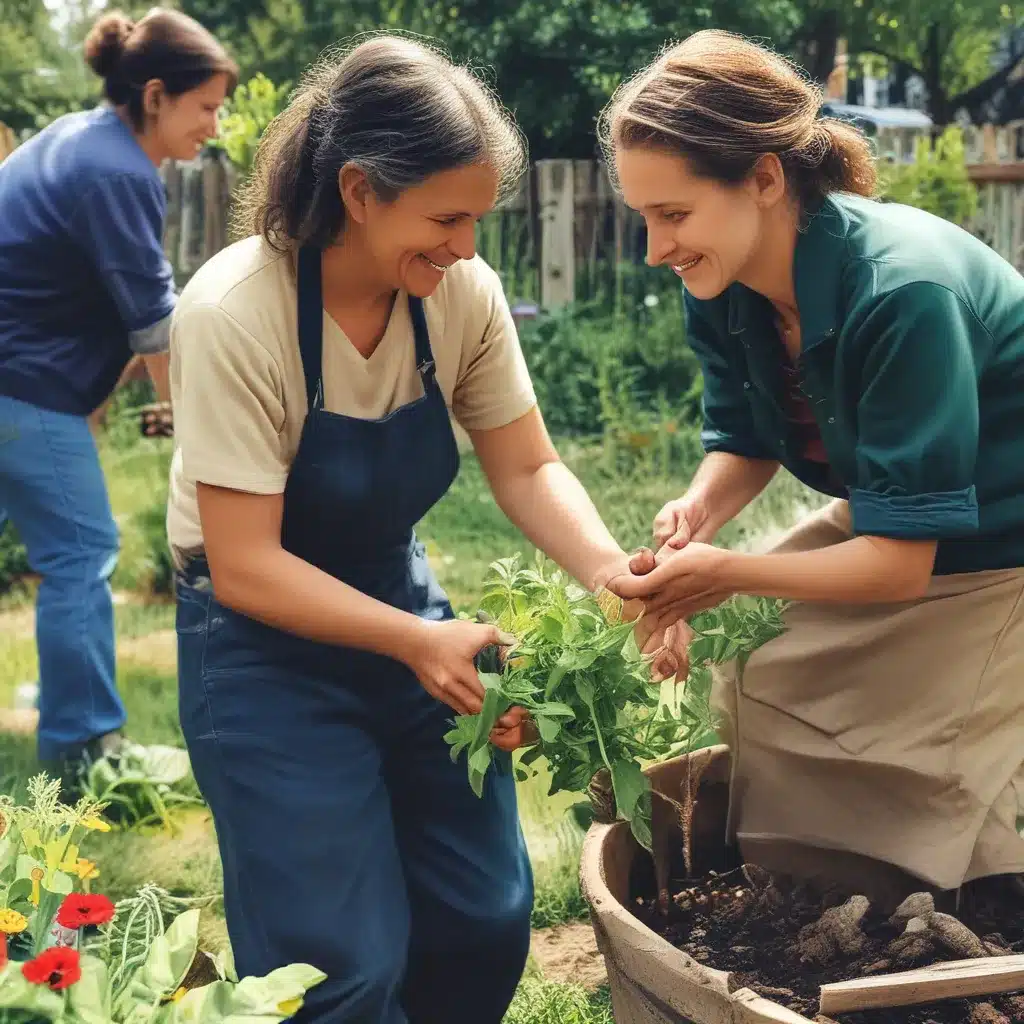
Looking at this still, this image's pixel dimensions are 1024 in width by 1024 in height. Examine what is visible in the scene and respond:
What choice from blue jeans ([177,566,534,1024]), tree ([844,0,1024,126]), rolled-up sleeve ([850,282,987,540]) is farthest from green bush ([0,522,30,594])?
tree ([844,0,1024,126])

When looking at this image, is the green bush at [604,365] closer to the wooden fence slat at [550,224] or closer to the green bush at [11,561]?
the wooden fence slat at [550,224]

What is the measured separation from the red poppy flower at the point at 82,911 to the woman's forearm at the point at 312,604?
0.50 metres

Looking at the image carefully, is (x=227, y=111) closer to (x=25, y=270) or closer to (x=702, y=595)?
(x=25, y=270)

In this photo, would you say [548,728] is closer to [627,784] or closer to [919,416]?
[627,784]

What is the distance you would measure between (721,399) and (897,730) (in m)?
0.71

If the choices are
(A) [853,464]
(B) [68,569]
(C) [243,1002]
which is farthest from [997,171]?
(C) [243,1002]

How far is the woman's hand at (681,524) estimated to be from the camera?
2598mm

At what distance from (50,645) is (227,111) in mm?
8029

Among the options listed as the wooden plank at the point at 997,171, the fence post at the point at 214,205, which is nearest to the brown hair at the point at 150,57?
the fence post at the point at 214,205

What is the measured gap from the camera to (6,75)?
45.6 feet

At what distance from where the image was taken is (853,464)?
7.88 ft

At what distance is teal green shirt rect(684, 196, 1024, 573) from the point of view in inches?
84.2

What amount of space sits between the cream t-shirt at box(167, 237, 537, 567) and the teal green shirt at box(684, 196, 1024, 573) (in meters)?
0.50

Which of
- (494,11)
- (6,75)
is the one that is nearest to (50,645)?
(494,11)
